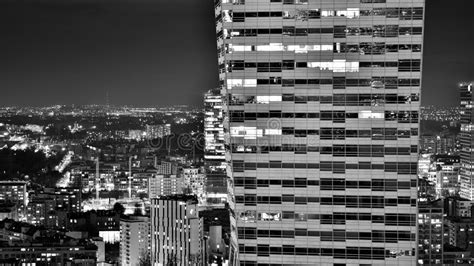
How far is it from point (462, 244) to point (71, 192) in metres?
22.1

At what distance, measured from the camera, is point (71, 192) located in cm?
4856

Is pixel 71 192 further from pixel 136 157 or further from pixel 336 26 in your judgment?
pixel 336 26

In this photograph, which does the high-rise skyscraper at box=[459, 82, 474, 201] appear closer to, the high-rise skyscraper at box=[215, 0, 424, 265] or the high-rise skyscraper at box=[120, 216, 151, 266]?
the high-rise skyscraper at box=[120, 216, 151, 266]

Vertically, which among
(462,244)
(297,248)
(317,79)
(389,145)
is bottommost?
(462,244)

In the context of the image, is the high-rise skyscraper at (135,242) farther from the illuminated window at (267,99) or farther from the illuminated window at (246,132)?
the illuminated window at (267,99)

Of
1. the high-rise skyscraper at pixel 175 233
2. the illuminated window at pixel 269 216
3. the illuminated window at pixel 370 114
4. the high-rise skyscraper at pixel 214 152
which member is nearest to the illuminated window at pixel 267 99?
the illuminated window at pixel 370 114

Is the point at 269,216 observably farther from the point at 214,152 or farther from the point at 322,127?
the point at 214,152

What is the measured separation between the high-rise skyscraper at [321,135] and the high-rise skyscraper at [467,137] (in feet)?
96.9

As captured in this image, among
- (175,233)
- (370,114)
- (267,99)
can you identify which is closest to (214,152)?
(175,233)

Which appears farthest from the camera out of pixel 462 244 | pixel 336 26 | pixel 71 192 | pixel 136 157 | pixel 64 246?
pixel 136 157

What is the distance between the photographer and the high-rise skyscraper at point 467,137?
159 ft

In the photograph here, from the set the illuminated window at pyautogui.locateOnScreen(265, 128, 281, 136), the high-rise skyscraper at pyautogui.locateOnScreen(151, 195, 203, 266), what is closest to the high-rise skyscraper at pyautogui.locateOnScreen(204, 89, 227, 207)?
the high-rise skyscraper at pyautogui.locateOnScreen(151, 195, 203, 266)

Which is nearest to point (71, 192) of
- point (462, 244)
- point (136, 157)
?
point (136, 157)

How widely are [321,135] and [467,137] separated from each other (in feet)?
105
